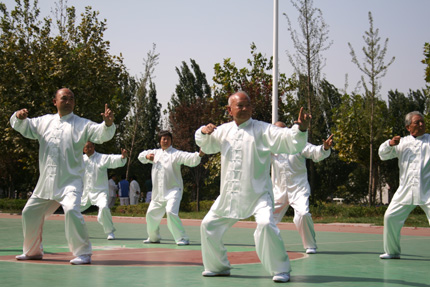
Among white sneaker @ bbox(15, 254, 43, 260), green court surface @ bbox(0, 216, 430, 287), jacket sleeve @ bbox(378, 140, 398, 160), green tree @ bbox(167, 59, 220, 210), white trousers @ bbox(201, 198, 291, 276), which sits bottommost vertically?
green court surface @ bbox(0, 216, 430, 287)

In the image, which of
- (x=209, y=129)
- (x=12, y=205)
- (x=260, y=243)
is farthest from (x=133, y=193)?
(x=260, y=243)

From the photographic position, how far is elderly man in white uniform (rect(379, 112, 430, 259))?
9.23 meters

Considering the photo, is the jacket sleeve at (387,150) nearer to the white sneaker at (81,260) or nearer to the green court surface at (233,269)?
the green court surface at (233,269)

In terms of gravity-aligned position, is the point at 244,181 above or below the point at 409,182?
below

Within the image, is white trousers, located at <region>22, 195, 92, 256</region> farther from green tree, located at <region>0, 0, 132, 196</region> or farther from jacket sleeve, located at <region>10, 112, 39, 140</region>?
green tree, located at <region>0, 0, 132, 196</region>

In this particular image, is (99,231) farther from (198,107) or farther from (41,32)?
(198,107)

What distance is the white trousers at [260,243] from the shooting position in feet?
21.9

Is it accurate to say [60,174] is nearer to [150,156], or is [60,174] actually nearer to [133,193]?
[150,156]

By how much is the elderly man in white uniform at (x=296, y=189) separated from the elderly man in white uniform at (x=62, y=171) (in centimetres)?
348

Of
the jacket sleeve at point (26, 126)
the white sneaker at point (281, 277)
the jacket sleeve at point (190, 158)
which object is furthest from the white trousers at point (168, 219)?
the white sneaker at point (281, 277)

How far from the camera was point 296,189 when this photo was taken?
35.2 ft

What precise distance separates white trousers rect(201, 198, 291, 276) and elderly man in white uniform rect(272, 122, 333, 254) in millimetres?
3328

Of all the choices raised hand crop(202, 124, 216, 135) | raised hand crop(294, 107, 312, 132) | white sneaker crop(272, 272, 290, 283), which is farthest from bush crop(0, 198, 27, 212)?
raised hand crop(294, 107, 312, 132)

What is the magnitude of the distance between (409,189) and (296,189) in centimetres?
209
